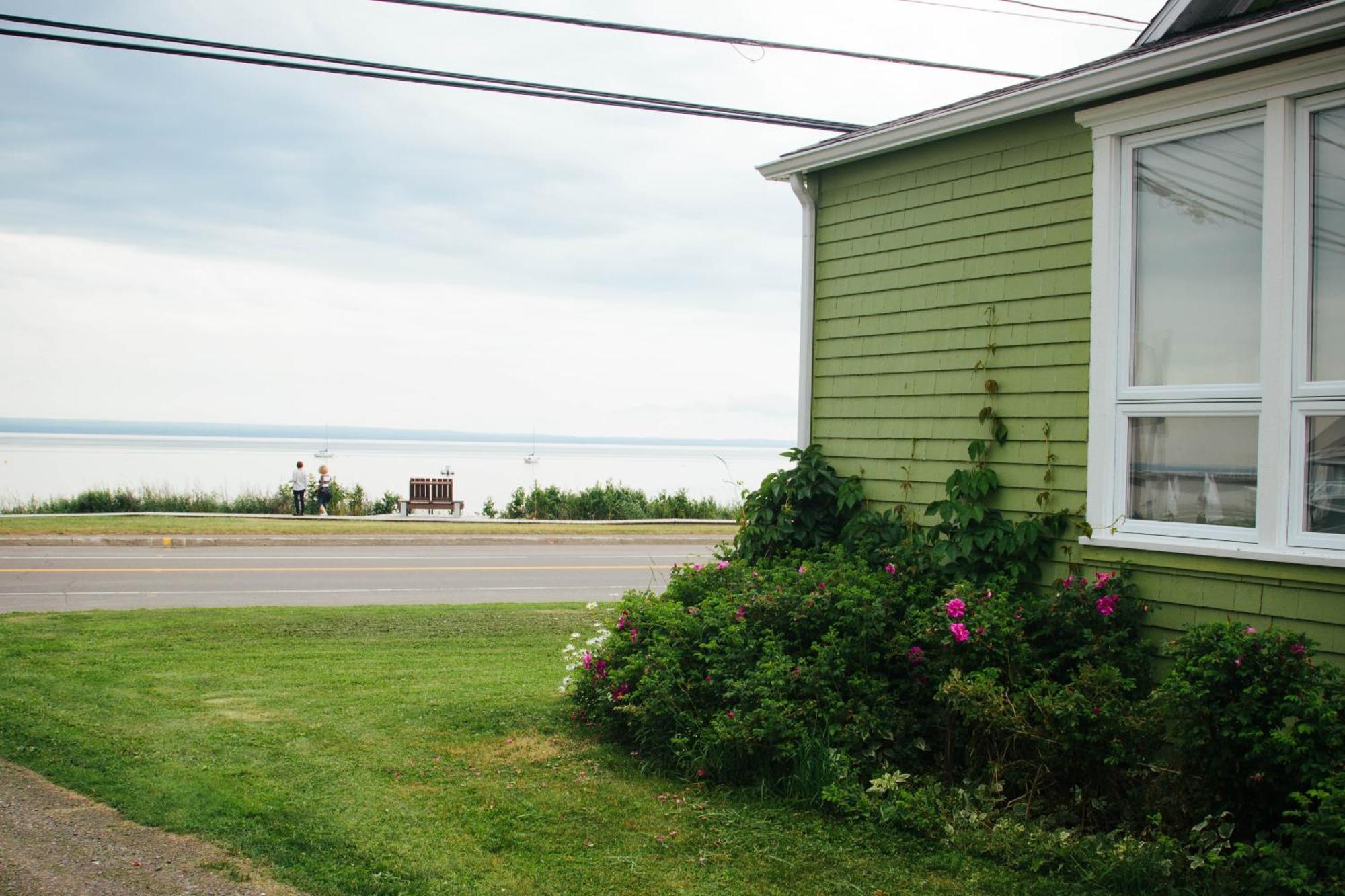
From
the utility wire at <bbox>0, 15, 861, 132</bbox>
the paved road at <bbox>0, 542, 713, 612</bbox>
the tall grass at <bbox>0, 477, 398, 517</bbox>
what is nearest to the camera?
the utility wire at <bbox>0, 15, 861, 132</bbox>

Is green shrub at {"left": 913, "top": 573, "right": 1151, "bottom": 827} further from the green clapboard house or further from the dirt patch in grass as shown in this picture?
the dirt patch in grass

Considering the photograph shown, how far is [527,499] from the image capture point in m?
29.0

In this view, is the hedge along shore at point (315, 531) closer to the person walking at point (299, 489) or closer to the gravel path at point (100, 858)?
the person walking at point (299, 489)

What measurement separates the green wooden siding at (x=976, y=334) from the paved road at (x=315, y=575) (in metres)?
6.92

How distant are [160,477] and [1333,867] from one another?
50578 millimetres

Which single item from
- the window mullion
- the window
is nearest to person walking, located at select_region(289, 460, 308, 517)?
the window

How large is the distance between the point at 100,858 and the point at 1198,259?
21.7ft

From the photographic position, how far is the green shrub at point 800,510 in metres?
8.02

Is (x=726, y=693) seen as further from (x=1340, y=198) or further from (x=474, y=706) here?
(x=1340, y=198)

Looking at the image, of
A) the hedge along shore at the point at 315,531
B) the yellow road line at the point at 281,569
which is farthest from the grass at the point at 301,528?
the yellow road line at the point at 281,569

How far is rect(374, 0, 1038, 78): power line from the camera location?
1088 cm

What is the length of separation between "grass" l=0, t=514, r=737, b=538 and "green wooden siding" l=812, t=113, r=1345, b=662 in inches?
640

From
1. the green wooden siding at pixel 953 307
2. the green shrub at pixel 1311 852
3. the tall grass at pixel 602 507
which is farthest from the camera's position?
the tall grass at pixel 602 507

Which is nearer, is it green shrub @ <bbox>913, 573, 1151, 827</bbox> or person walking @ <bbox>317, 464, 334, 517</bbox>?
green shrub @ <bbox>913, 573, 1151, 827</bbox>
